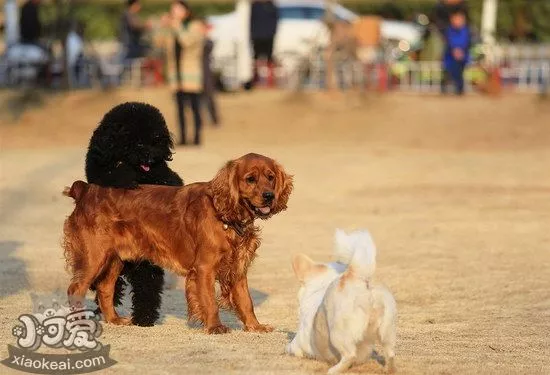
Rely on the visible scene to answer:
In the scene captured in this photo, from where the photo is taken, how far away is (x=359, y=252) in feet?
21.9

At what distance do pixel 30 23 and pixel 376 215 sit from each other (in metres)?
14.5

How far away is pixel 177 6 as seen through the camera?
2122cm

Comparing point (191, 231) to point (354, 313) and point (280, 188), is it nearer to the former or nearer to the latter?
point (280, 188)

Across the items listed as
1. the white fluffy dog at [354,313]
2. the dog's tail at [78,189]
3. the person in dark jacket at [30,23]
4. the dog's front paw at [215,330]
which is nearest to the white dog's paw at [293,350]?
the white fluffy dog at [354,313]

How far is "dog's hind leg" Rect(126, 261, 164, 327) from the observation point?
867 cm

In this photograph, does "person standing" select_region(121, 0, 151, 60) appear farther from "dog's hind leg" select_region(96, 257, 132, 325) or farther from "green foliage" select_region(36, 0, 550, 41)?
"dog's hind leg" select_region(96, 257, 132, 325)

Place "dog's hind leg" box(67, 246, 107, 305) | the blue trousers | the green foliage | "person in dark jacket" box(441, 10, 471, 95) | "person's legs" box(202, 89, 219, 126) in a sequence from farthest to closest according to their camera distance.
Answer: the green foliage → the blue trousers → "person in dark jacket" box(441, 10, 471, 95) → "person's legs" box(202, 89, 219, 126) → "dog's hind leg" box(67, 246, 107, 305)

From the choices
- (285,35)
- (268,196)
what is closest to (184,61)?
(285,35)

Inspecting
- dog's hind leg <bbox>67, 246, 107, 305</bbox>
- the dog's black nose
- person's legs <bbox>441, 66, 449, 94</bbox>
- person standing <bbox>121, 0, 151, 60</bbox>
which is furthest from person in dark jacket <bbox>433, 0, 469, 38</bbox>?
the dog's black nose

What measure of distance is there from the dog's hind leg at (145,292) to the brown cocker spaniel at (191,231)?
0.15 meters

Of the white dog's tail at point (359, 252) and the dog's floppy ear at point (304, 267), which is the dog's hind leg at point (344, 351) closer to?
the white dog's tail at point (359, 252)

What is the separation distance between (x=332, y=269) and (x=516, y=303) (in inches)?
128

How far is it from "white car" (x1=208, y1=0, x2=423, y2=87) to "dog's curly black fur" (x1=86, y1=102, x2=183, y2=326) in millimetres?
18680

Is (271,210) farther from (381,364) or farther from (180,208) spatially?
(381,364)
